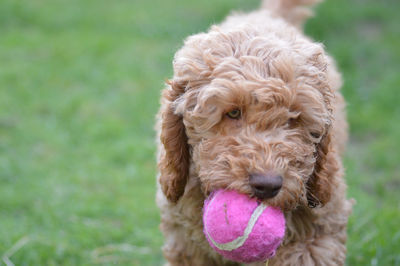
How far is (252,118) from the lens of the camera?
10.5 feet

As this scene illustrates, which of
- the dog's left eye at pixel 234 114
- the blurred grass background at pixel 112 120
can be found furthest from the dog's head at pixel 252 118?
the blurred grass background at pixel 112 120

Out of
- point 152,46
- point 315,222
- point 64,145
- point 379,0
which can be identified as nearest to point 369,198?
point 315,222

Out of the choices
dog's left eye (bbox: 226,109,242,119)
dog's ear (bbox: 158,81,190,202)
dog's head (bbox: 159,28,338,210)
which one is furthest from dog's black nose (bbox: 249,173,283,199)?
dog's ear (bbox: 158,81,190,202)

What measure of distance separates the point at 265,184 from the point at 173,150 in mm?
853

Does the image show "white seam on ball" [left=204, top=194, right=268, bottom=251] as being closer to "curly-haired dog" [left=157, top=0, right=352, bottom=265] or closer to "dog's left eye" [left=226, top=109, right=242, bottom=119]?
"curly-haired dog" [left=157, top=0, right=352, bottom=265]

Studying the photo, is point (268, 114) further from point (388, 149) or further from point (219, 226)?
point (388, 149)

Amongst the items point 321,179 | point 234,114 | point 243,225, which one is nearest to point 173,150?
point 234,114

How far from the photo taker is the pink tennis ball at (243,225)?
303 centimetres

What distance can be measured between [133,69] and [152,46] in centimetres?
117

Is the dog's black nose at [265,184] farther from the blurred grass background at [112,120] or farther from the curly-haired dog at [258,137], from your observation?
the blurred grass background at [112,120]

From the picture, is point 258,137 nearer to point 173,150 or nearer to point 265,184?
point 265,184

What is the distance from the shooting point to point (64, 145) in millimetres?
7094

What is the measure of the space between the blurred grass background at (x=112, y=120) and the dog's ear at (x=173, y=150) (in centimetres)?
159

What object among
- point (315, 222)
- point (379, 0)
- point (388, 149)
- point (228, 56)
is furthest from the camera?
point (379, 0)
